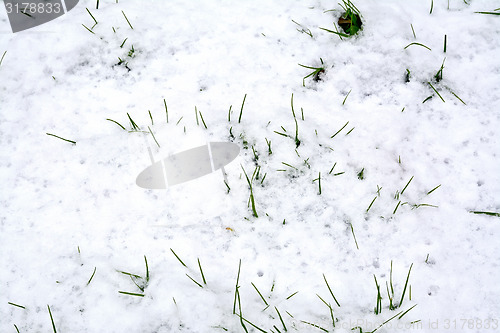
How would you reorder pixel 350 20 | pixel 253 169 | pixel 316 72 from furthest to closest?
1. pixel 350 20
2. pixel 316 72
3. pixel 253 169

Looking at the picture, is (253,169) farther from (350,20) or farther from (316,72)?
(350,20)

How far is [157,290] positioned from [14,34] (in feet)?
5.27

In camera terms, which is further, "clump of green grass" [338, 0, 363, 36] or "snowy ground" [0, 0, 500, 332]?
"clump of green grass" [338, 0, 363, 36]

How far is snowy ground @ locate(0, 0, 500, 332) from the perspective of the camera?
62.3 inches

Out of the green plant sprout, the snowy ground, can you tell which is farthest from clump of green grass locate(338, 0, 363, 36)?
the green plant sprout

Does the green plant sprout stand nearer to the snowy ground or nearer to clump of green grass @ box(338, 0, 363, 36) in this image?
the snowy ground

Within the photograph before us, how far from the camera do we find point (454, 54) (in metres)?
1.98

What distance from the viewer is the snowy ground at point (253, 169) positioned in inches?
62.3

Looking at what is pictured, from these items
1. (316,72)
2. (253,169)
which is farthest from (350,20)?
(253,169)

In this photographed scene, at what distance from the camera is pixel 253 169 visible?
1809 millimetres

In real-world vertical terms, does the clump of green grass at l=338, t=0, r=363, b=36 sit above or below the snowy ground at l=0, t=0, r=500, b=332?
above

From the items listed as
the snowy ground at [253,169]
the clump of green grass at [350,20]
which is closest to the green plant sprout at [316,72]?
the snowy ground at [253,169]

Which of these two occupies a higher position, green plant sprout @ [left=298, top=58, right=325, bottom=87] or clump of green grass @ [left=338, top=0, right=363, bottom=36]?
clump of green grass @ [left=338, top=0, right=363, bottom=36]

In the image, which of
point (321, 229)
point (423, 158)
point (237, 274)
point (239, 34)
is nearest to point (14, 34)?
A: point (239, 34)
